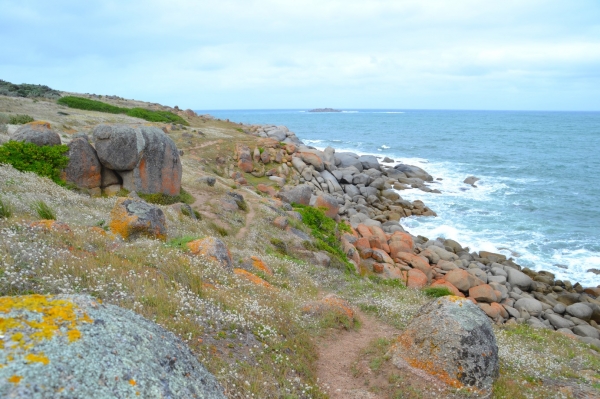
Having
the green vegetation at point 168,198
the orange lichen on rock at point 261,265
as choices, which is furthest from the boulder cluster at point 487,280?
the orange lichen on rock at point 261,265

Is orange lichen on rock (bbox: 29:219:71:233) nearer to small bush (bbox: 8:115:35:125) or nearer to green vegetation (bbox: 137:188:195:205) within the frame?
green vegetation (bbox: 137:188:195:205)

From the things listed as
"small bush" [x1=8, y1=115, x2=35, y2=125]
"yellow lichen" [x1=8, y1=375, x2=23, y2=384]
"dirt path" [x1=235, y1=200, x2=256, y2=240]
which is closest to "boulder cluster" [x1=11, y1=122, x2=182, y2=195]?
"dirt path" [x1=235, y1=200, x2=256, y2=240]

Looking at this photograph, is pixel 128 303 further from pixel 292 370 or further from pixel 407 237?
pixel 407 237

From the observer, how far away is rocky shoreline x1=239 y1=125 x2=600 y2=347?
26.5 m

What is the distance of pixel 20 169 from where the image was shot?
797 inches

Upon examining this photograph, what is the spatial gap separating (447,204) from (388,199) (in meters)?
7.09

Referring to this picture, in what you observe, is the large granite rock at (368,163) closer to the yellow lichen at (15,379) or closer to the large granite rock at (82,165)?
the large granite rock at (82,165)

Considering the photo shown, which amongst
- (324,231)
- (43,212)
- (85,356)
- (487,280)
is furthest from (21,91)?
(85,356)

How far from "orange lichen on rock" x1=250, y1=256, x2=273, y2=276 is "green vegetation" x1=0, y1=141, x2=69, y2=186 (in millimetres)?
11784

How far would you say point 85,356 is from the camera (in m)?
4.04

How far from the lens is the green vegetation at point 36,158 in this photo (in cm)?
2023

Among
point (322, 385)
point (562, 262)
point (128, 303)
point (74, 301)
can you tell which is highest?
point (74, 301)

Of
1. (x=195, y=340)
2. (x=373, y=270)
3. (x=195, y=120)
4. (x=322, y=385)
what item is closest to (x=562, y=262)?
(x=373, y=270)

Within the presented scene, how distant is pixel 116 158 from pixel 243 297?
16.1 metres
